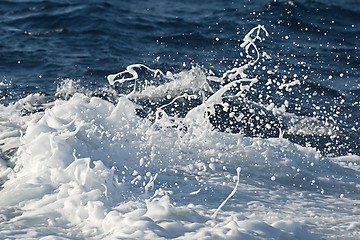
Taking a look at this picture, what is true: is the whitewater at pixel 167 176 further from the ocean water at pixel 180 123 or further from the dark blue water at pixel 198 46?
the dark blue water at pixel 198 46

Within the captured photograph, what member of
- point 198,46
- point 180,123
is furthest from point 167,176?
point 198,46

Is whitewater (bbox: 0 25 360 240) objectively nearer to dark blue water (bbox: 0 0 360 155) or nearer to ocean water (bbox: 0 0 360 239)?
ocean water (bbox: 0 0 360 239)

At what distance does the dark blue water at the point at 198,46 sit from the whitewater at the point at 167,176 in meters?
0.58

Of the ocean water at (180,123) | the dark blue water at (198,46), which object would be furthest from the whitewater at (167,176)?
the dark blue water at (198,46)

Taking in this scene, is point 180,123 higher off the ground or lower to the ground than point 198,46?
higher

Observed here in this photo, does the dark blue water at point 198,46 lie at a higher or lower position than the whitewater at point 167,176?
lower

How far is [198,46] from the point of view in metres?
11.2

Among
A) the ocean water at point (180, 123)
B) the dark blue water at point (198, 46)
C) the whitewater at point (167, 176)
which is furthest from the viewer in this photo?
the dark blue water at point (198, 46)

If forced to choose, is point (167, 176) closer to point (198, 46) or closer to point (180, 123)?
point (180, 123)

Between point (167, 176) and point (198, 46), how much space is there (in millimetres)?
4770

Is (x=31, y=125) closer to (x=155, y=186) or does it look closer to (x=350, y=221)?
(x=155, y=186)

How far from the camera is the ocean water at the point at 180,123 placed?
568 cm

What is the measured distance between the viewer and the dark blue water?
30.6 ft

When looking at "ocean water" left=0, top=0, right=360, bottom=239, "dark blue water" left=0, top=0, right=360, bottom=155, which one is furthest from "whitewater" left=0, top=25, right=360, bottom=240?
"dark blue water" left=0, top=0, right=360, bottom=155
